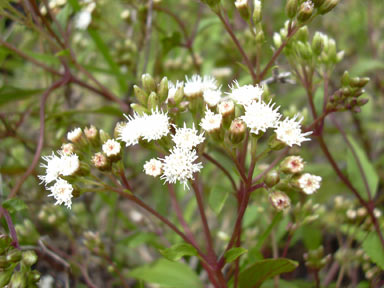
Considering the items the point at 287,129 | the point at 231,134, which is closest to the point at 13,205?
the point at 231,134

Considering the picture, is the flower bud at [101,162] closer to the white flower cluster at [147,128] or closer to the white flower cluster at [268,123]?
the white flower cluster at [147,128]

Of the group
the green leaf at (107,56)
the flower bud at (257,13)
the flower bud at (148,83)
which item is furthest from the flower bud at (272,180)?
the green leaf at (107,56)

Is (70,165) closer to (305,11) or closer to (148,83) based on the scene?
(148,83)

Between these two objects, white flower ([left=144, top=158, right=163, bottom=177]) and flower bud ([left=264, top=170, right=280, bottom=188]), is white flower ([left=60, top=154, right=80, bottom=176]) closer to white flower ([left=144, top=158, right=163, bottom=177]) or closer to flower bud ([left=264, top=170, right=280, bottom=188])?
white flower ([left=144, top=158, right=163, bottom=177])

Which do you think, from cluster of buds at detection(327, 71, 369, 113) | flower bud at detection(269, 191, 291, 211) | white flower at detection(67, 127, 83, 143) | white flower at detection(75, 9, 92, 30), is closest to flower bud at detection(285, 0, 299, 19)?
cluster of buds at detection(327, 71, 369, 113)

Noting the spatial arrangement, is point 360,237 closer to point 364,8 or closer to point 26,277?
point 26,277

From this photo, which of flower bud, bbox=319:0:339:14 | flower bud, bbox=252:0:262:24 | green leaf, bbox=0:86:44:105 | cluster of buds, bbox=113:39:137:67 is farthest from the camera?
cluster of buds, bbox=113:39:137:67
